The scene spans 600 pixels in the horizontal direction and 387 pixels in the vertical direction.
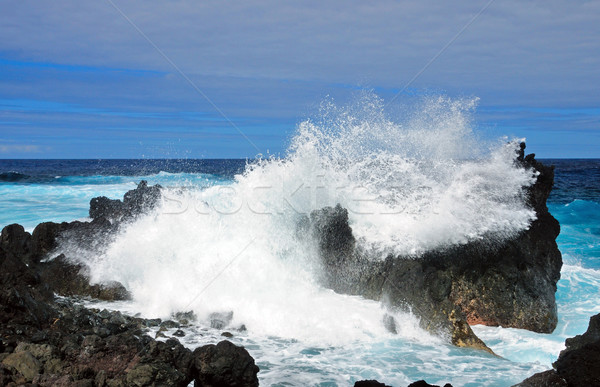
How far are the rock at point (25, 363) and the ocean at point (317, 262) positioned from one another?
214cm

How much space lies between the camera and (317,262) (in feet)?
29.2

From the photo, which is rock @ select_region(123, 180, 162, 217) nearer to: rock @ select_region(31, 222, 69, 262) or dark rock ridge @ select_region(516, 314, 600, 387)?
rock @ select_region(31, 222, 69, 262)

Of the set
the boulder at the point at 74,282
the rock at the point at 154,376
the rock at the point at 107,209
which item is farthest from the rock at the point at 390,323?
the rock at the point at 107,209

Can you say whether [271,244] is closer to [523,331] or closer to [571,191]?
[523,331]

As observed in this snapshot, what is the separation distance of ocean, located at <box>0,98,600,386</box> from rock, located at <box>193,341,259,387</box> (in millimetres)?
851

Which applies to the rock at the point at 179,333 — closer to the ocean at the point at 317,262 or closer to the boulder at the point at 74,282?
the ocean at the point at 317,262

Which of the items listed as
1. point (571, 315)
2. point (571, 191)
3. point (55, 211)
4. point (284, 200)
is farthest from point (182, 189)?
point (571, 191)

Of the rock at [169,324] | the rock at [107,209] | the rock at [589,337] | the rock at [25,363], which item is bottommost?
the rock at [25,363]

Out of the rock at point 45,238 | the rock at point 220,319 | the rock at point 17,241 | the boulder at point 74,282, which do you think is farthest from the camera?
the rock at point 45,238

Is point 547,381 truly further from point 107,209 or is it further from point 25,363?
point 107,209

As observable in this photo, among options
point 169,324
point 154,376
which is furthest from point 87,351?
point 169,324

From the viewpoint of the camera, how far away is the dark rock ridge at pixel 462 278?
7.25 metres

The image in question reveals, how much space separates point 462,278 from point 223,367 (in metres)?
4.37

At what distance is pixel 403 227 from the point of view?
862 cm
